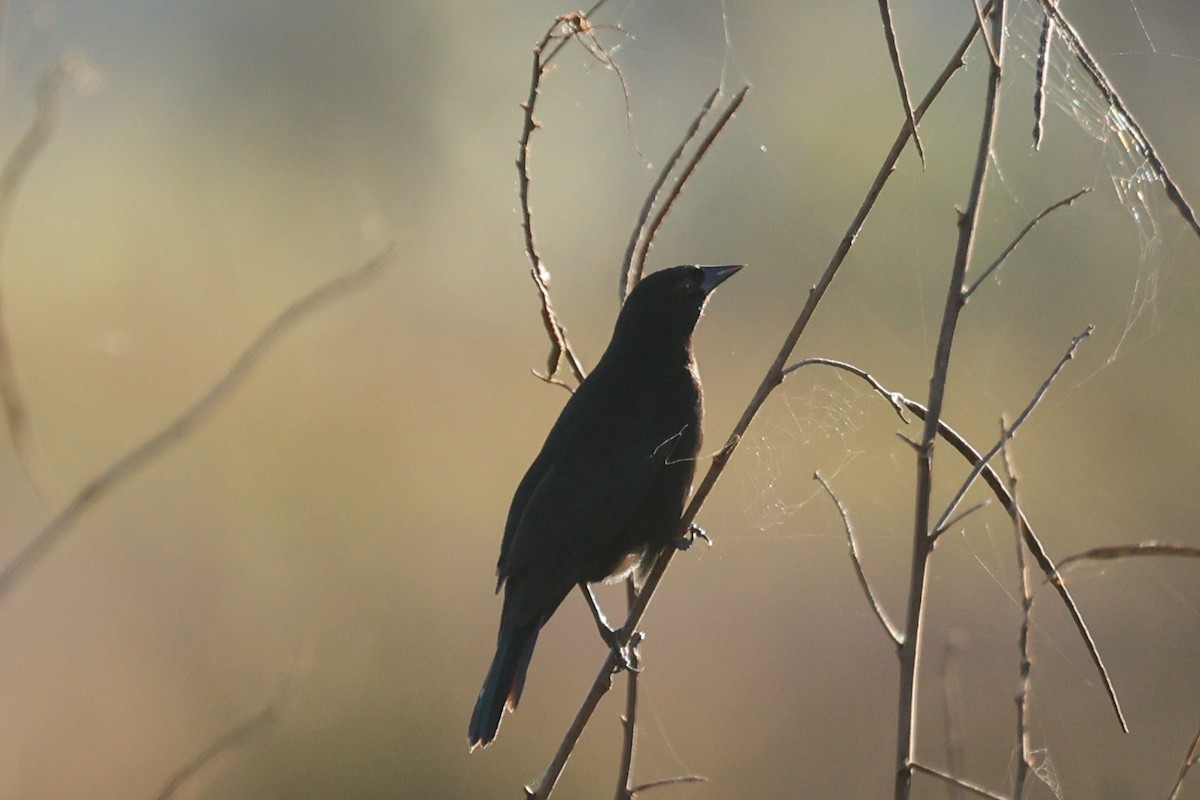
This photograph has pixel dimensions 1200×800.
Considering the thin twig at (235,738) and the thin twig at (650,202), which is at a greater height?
the thin twig at (650,202)

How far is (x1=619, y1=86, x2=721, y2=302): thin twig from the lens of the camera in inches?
75.6

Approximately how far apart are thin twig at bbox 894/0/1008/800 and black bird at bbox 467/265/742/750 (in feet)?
4.04

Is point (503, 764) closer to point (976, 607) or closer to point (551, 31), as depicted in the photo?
point (976, 607)

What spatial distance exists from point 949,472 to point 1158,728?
64.4 inches

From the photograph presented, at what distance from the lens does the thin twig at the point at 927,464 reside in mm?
1446

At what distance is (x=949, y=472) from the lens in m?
5.32

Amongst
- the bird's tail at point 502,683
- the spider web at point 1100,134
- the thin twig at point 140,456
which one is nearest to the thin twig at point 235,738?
the thin twig at point 140,456

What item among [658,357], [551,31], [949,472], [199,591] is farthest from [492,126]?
[551,31]

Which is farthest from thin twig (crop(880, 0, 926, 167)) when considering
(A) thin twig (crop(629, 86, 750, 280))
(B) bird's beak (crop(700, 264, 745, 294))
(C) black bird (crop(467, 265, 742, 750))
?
(B) bird's beak (crop(700, 264, 745, 294))

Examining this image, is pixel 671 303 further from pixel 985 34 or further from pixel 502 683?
pixel 985 34

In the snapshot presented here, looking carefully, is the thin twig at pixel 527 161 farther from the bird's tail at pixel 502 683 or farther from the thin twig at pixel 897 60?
the bird's tail at pixel 502 683

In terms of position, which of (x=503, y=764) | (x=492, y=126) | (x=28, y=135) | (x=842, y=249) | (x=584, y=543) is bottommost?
(x=503, y=764)

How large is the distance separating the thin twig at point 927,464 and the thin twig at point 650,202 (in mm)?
540

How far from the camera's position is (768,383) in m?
1.74
